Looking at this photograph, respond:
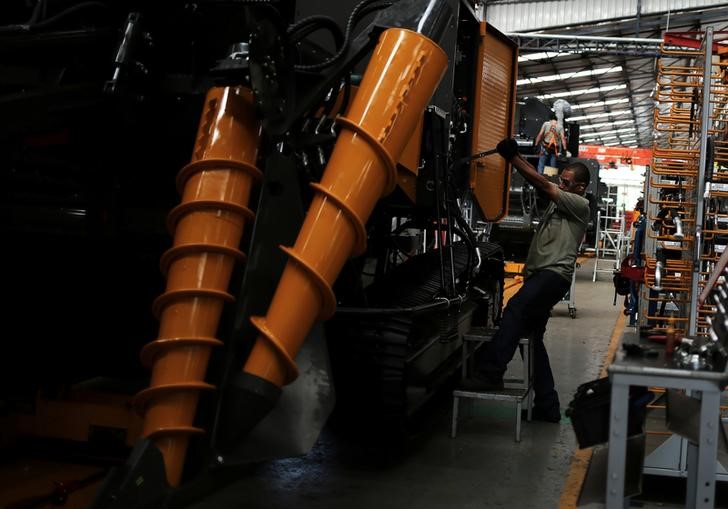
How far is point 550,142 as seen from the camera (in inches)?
470

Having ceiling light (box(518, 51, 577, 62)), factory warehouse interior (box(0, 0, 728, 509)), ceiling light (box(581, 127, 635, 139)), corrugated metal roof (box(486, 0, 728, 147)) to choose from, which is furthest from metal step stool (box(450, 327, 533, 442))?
ceiling light (box(581, 127, 635, 139))

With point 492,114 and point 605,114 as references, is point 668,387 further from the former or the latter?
point 605,114

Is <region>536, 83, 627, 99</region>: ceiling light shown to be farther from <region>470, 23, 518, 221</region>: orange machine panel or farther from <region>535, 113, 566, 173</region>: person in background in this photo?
<region>470, 23, 518, 221</region>: orange machine panel

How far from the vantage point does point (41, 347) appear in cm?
449

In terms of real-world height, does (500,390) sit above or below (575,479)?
above

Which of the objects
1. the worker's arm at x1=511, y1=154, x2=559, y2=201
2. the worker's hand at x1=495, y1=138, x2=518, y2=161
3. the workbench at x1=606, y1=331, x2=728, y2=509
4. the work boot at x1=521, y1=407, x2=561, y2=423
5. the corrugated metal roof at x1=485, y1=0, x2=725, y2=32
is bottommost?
the work boot at x1=521, y1=407, x2=561, y2=423

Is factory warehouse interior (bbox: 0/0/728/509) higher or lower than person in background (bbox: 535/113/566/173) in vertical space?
lower

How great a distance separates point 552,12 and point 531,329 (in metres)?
17.5

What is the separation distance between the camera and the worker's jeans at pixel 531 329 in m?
5.47

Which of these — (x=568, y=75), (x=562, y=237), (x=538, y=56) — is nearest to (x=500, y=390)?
(x=562, y=237)

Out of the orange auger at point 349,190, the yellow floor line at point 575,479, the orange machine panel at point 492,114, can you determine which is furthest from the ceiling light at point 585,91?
the orange auger at point 349,190

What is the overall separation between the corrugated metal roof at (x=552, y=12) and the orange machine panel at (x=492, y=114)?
601 inches

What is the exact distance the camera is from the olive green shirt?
5605 mm

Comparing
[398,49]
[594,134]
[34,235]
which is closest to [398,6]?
[398,49]
